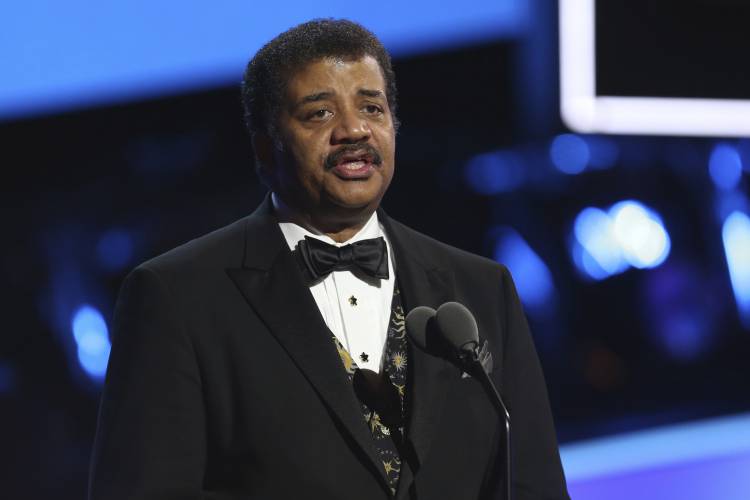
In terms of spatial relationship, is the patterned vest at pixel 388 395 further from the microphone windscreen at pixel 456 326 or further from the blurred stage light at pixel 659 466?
the blurred stage light at pixel 659 466

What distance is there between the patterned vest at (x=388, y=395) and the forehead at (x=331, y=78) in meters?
0.36

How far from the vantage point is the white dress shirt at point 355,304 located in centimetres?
160

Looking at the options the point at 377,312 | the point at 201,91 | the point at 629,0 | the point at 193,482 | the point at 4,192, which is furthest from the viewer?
the point at 629,0

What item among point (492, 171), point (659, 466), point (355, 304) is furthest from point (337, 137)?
point (659, 466)

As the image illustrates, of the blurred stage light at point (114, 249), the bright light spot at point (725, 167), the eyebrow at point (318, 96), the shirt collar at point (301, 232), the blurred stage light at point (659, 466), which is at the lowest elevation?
the blurred stage light at point (659, 466)

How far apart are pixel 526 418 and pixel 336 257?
1.22 ft

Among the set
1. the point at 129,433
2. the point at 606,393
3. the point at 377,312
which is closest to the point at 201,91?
the point at 377,312

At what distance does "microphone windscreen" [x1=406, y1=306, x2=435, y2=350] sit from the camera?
1.38m

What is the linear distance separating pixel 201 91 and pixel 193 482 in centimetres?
194

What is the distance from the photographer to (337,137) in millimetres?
1577

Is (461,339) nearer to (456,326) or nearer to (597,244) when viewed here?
(456,326)

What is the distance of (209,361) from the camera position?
1.46 m

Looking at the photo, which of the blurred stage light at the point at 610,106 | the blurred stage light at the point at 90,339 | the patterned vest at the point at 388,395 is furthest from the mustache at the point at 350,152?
the blurred stage light at the point at 610,106

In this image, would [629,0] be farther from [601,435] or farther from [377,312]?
[377,312]
